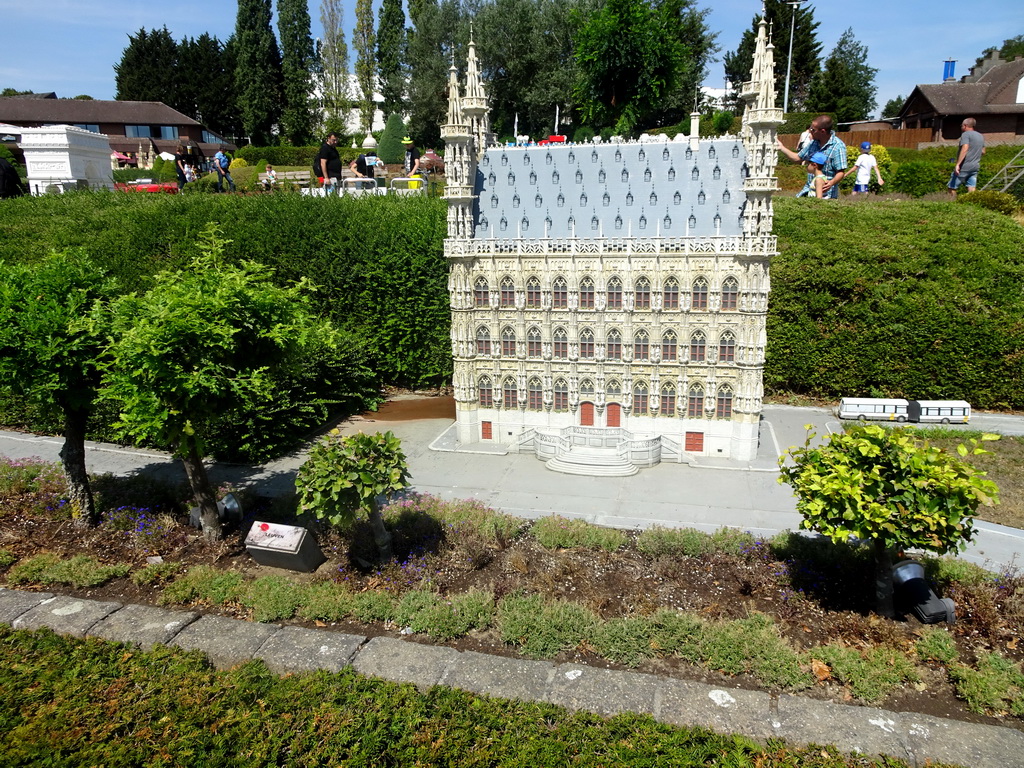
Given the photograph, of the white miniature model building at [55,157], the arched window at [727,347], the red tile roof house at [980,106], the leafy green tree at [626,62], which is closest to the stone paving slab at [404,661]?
the arched window at [727,347]

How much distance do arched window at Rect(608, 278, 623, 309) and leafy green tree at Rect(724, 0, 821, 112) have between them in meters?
55.7

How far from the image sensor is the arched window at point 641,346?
27.8 m

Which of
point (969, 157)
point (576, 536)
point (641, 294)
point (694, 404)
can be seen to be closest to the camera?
point (576, 536)

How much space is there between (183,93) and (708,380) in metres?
97.6

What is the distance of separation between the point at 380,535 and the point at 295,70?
275 ft

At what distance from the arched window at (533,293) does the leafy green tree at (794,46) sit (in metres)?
56.6

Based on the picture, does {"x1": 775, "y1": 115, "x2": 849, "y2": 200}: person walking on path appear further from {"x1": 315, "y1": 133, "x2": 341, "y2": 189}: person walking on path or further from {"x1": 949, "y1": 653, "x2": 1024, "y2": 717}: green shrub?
{"x1": 315, "y1": 133, "x2": 341, "y2": 189}: person walking on path

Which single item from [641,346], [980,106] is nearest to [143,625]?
[641,346]

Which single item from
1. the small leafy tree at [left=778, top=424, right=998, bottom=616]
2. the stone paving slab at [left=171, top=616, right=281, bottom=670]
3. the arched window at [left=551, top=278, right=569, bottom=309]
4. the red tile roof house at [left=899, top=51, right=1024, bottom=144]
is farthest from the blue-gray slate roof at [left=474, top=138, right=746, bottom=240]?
the red tile roof house at [left=899, top=51, right=1024, bottom=144]

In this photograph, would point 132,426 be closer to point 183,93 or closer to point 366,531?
point 366,531

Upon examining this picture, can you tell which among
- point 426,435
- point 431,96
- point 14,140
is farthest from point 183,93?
point 426,435

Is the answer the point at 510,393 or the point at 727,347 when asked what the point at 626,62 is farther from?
the point at 510,393

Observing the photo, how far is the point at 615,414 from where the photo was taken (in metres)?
29.1

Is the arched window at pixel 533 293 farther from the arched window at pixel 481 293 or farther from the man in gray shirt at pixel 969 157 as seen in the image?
the man in gray shirt at pixel 969 157
